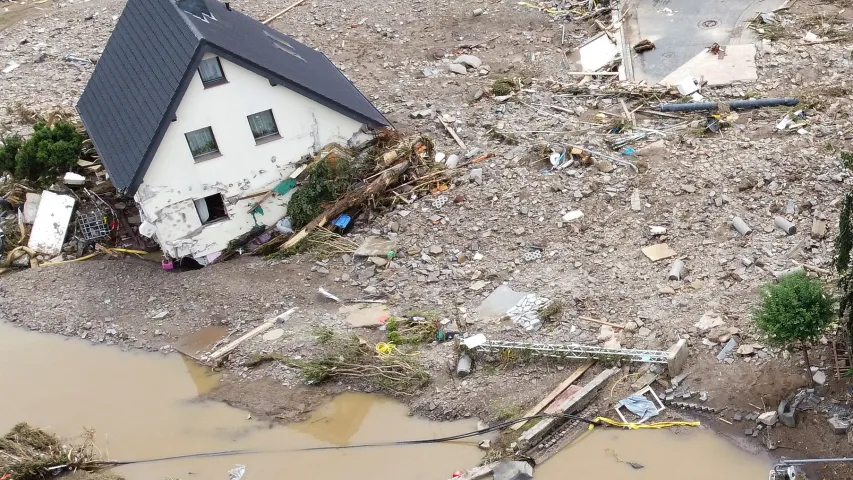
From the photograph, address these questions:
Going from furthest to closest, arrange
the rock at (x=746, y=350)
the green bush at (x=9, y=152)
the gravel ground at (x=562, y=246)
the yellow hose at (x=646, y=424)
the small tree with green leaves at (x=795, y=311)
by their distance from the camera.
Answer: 1. the green bush at (x=9, y=152)
2. the gravel ground at (x=562, y=246)
3. the rock at (x=746, y=350)
4. the yellow hose at (x=646, y=424)
5. the small tree with green leaves at (x=795, y=311)

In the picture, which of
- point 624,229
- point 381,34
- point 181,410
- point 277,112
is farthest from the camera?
point 381,34

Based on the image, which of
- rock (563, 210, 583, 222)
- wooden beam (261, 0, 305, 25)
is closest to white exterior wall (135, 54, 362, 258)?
rock (563, 210, 583, 222)

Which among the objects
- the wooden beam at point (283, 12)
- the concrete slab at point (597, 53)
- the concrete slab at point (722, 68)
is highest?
the wooden beam at point (283, 12)

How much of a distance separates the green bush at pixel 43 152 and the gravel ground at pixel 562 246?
2.86m

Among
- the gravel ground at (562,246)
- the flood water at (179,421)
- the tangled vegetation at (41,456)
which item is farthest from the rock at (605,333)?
the tangled vegetation at (41,456)

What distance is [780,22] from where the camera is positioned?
22.7m

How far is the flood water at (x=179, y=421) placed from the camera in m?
13.8

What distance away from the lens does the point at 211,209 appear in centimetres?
1889

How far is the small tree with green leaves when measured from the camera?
11.9 metres

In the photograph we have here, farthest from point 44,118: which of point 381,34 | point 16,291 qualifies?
point 381,34

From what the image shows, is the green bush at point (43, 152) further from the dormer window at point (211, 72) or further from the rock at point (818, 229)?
the rock at point (818, 229)

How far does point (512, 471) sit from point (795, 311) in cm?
493

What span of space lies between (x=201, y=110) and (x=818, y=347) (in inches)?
502

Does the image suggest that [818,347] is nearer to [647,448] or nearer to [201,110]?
[647,448]
